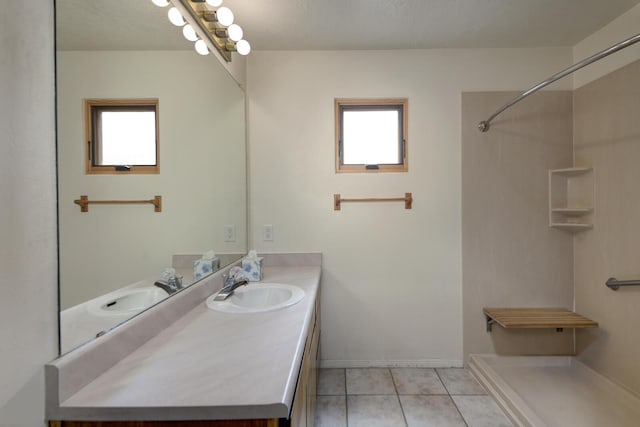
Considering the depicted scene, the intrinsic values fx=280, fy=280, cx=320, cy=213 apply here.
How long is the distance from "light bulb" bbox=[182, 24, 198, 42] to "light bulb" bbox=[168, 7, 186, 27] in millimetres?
23

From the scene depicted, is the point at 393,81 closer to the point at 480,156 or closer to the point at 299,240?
the point at 480,156

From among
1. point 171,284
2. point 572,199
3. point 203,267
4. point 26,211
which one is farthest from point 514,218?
point 26,211

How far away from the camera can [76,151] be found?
0.74 meters

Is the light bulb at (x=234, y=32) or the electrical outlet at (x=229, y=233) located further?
the electrical outlet at (x=229, y=233)

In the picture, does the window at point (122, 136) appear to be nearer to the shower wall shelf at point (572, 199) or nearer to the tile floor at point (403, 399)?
the tile floor at point (403, 399)

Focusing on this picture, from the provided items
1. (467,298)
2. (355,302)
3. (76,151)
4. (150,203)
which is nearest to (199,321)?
(150,203)

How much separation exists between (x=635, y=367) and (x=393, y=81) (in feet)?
7.75

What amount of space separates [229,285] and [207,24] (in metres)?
1.39

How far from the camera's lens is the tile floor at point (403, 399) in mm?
1612

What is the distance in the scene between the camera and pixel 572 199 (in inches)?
80.1

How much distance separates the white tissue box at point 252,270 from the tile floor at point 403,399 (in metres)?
0.88

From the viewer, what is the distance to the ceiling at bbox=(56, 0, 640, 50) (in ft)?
5.31

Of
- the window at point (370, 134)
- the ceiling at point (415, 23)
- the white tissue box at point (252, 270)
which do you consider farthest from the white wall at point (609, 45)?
the white tissue box at point (252, 270)

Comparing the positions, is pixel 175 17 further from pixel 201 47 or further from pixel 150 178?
pixel 150 178
